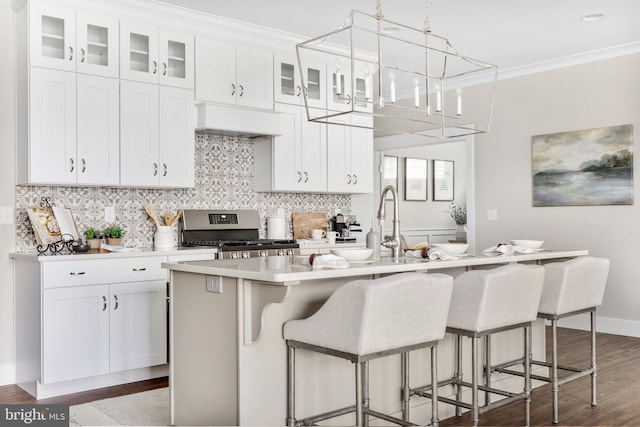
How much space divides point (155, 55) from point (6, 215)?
1562 mm

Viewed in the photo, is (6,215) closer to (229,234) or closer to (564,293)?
(229,234)

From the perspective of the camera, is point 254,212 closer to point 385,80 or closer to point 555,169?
point 385,80

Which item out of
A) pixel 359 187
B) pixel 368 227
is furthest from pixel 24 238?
pixel 368 227

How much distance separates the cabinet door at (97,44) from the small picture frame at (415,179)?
4.84 m

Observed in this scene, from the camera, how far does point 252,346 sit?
268 centimetres

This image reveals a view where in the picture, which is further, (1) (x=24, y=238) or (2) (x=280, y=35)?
(2) (x=280, y=35)

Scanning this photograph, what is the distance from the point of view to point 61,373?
12.5ft

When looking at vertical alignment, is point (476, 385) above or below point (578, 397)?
above

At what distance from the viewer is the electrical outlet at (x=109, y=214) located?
4.60m

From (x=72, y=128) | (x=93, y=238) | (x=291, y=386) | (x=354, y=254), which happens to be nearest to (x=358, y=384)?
(x=291, y=386)

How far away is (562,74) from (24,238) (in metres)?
4.99

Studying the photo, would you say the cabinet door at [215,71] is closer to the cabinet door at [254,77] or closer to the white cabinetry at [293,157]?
the cabinet door at [254,77]

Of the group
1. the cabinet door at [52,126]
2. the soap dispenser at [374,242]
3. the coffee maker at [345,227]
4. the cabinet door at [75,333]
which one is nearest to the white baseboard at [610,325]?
the coffee maker at [345,227]

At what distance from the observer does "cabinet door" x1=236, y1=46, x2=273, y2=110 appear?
200 inches
